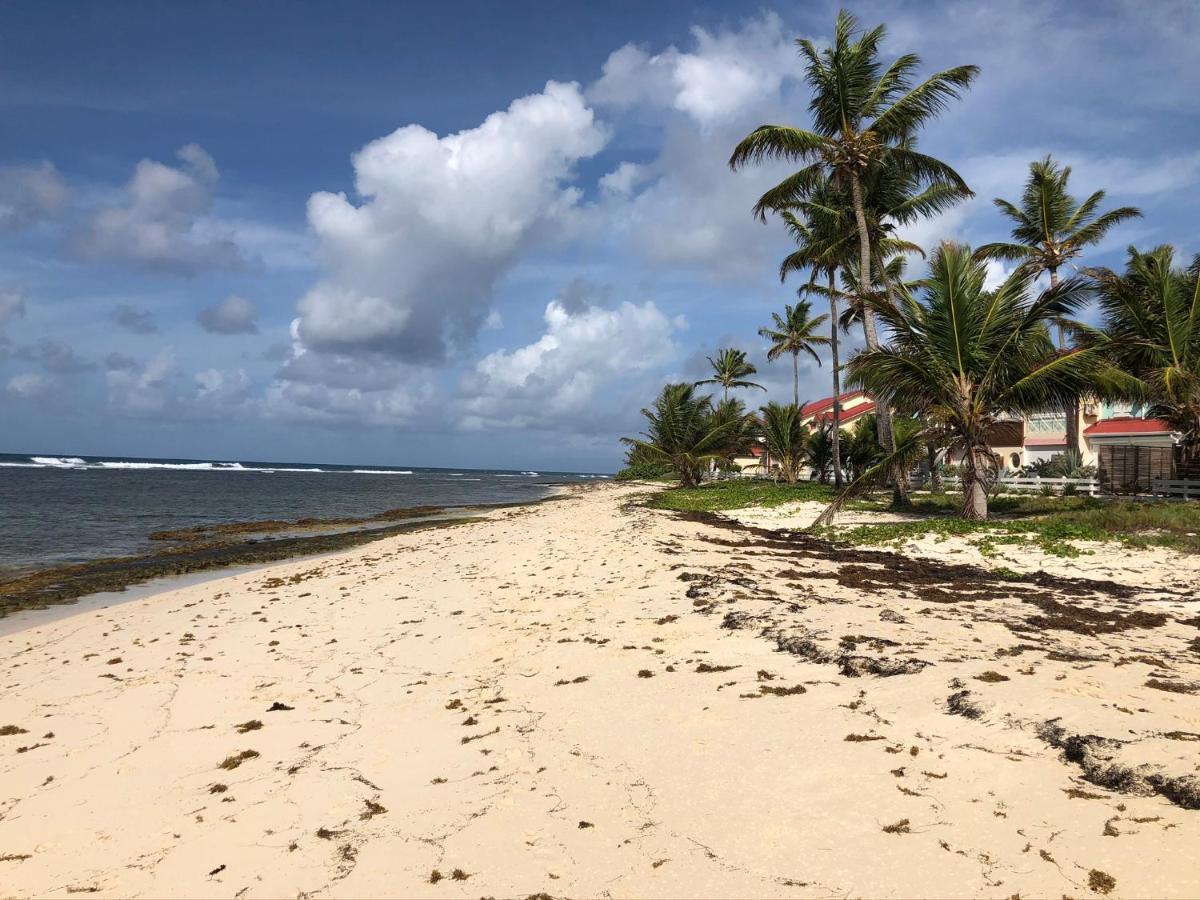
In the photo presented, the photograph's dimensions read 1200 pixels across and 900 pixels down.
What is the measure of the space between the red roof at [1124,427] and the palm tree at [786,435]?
16.0m

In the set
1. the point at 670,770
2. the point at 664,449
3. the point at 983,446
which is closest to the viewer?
the point at 670,770

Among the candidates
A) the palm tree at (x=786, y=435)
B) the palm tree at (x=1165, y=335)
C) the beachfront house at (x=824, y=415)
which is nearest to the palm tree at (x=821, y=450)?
the palm tree at (x=786, y=435)

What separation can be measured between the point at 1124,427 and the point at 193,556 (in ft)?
145

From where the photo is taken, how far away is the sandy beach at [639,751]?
319cm

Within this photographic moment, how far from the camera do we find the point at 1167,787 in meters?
3.30

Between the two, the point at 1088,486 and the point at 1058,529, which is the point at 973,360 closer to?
the point at 1058,529

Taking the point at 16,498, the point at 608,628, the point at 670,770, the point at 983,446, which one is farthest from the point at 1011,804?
the point at 16,498

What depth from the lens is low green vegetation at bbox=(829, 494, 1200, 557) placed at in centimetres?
1216

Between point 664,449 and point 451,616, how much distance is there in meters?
28.8

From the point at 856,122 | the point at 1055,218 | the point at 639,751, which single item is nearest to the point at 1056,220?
the point at 1055,218

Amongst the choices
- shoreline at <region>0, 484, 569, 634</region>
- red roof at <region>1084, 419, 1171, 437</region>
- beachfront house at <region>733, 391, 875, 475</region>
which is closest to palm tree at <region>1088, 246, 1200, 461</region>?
red roof at <region>1084, 419, 1171, 437</region>

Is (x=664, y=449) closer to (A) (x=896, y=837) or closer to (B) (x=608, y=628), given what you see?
(B) (x=608, y=628)

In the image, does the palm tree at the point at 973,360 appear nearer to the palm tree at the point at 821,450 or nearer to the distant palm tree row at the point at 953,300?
the distant palm tree row at the point at 953,300

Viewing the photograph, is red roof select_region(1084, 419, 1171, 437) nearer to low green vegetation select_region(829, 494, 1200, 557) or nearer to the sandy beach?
low green vegetation select_region(829, 494, 1200, 557)
